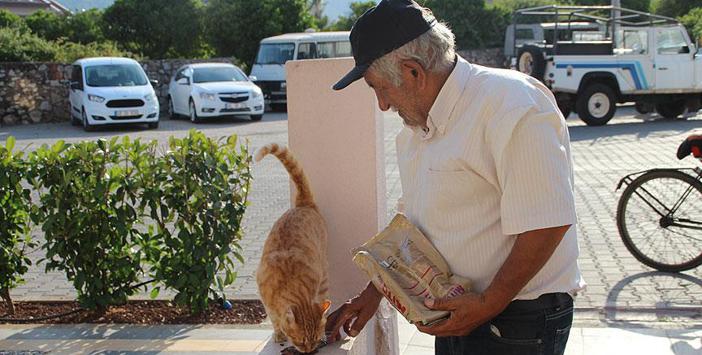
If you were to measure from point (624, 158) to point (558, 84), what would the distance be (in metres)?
5.53

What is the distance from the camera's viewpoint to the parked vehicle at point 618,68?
706 inches

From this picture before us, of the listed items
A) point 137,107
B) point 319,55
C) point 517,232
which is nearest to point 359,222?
point 517,232

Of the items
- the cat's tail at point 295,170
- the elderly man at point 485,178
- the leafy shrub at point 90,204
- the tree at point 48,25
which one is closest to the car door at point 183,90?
the tree at point 48,25

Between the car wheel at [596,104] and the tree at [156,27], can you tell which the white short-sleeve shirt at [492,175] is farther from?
the tree at [156,27]

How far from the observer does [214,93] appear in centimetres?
→ 2164

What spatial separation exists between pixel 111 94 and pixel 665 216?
1646 cm

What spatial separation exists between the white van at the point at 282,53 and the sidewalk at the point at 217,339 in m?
19.7

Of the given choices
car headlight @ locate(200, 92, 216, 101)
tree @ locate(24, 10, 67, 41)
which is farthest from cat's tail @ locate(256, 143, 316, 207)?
tree @ locate(24, 10, 67, 41)

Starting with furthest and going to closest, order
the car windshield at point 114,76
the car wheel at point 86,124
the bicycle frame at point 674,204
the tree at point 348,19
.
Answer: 1. the tree at point 348,19
2. the car windshield at point 114,76
3. the car wheel at point 86,124
4. the bicycle frame at point 674,204

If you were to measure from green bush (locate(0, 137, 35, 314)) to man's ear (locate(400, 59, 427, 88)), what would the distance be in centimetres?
408

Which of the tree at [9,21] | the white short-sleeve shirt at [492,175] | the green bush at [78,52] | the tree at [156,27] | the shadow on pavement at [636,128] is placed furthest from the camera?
the tree at [156,27]

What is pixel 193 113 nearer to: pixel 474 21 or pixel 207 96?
pixel 207 96

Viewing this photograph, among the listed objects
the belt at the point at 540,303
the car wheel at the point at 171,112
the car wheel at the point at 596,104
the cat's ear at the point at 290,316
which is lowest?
the car wheel at the point at 171,112

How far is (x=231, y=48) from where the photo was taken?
32562 millimetres
